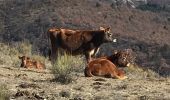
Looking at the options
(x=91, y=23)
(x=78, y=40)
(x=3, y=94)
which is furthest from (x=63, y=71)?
(x=91, y=23)

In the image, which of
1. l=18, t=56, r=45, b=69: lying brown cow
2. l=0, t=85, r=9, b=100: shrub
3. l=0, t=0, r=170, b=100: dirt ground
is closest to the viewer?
l=0, t=85, r=9, b=100: shrub

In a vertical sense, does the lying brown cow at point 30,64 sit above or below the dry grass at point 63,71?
below

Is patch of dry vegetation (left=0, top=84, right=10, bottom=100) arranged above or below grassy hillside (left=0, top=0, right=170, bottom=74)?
above

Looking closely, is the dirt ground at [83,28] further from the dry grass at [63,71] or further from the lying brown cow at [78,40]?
the lying brown cow at [78,40]

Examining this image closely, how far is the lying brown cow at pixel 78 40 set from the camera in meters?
21.7

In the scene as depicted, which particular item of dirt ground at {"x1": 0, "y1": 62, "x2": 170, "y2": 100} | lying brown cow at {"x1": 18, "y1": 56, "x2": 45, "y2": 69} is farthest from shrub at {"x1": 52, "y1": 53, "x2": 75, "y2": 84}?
lying brown cow at {"x1": 18, "y1": 56, "x2": 45, "y2": 69}

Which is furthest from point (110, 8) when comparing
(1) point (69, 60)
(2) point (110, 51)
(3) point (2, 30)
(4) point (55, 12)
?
(1) point (69, 60)

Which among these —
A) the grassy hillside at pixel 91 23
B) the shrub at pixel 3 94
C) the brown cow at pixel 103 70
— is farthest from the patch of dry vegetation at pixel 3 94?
the grassy hillside at pixel 91 23

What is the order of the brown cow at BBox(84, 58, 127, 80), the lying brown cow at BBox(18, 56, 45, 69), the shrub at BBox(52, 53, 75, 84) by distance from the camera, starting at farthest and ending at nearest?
1. the lying brown cow at BBox(18, 56, 45, 69)
2. the brown cow at BBox(84, 58, 127, 80)
3. the shrub at BBox(52, 53, 75, 84)

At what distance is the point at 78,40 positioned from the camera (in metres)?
21.9

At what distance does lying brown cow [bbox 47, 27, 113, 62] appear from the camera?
21.7 meters

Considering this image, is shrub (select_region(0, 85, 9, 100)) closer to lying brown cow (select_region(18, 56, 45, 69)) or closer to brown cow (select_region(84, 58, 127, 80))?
brown cow (select_region(84, 58, 127, 80))

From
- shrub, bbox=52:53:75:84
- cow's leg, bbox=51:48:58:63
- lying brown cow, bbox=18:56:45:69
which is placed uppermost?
shrub, bbox=52:53:75:84

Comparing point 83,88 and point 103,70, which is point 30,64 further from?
point 83,88
